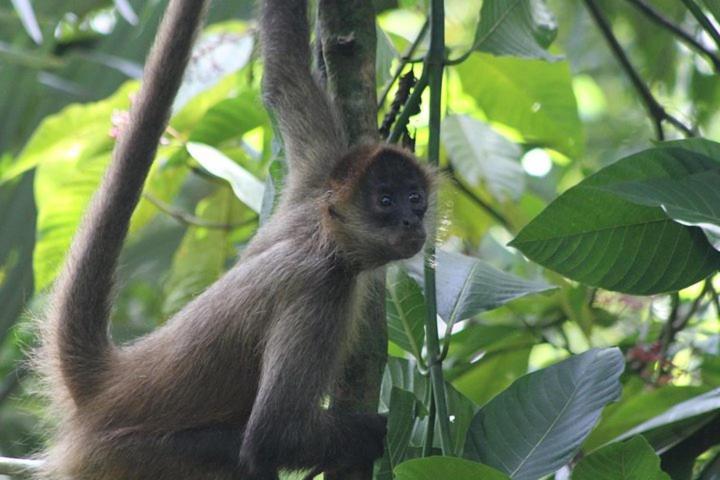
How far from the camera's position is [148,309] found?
246 inches

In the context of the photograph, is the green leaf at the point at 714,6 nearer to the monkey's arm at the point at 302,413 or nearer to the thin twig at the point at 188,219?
the monkey's arm at the point at 302,413

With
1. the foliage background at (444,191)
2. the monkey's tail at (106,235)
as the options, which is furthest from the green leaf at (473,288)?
the monkey's tail at (106,235)

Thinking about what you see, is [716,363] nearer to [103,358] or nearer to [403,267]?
[403,267]

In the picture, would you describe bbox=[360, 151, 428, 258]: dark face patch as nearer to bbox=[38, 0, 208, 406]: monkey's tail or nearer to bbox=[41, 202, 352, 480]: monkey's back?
bbox=[41, 202, 352, 480]: monkey's back

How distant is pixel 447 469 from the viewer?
2.11m

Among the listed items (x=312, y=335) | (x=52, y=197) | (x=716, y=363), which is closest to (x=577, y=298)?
(x=716, y=363)

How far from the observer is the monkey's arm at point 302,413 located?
304 centimetres

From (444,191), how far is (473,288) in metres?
1.11

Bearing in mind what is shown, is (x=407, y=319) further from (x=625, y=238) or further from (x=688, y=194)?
(x=688, y=194)

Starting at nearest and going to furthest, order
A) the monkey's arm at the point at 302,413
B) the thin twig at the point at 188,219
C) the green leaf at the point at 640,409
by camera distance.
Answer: the monkey's arm at the point at 302,413
the green leaf at the point at 640,409
the thin twig at the point at 188,219

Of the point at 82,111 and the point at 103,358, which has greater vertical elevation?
the point at 82,111

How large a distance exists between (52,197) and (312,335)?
1.23 meters

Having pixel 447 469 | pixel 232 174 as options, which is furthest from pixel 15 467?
pixel 232 174

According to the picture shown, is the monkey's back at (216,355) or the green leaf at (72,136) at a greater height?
the green leaf at (72,136)
